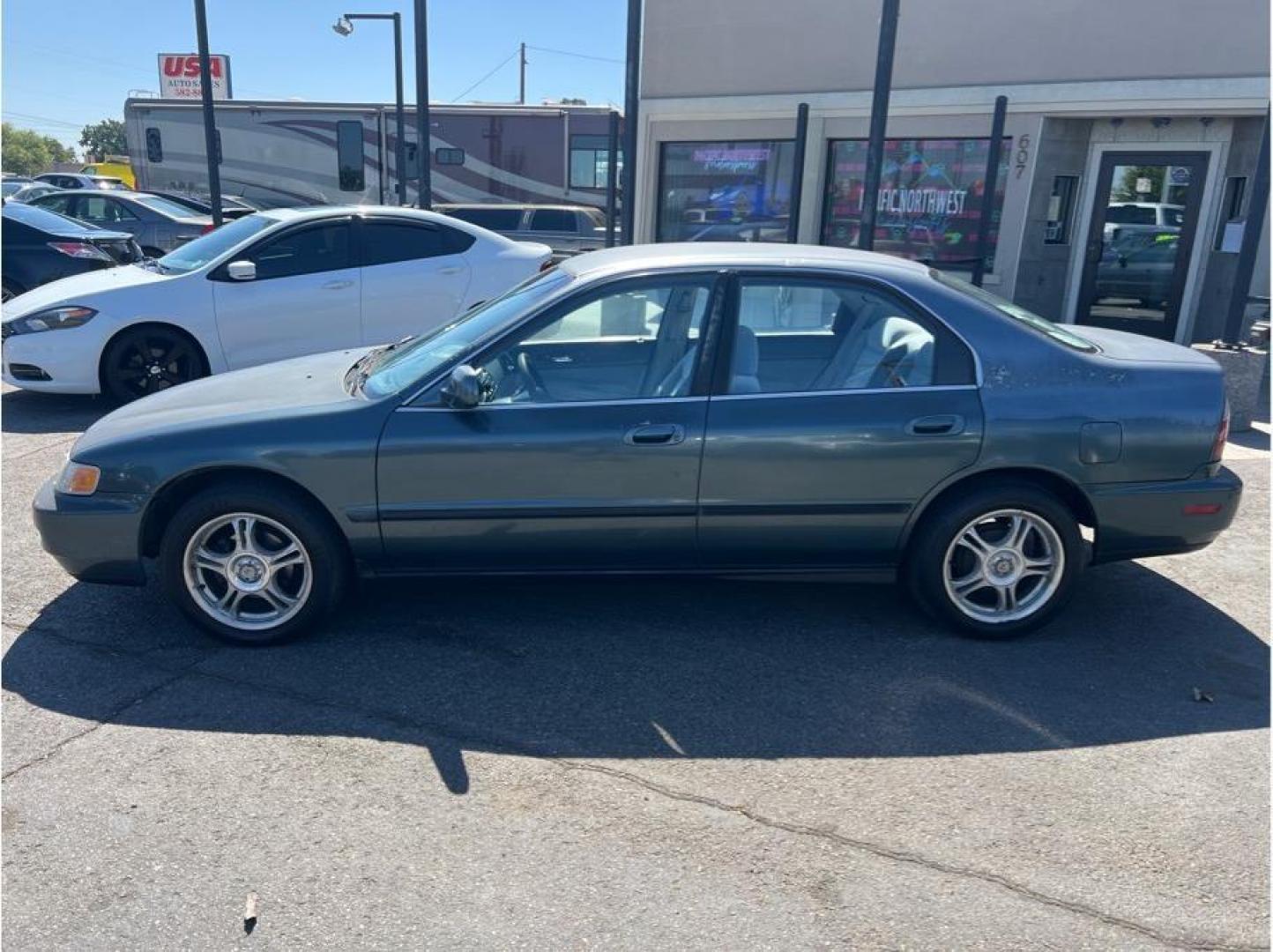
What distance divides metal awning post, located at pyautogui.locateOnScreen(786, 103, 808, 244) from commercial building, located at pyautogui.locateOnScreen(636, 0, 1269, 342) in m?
0.15

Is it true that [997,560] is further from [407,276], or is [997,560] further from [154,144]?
[154,144]

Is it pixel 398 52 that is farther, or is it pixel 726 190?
pixel 398 52

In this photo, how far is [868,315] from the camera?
424 centimetres

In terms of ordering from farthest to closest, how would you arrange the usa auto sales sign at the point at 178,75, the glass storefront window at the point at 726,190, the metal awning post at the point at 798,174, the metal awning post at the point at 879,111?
the usa auto sales sign at the point at 178,75, the glass storefront window at the point at 726,190, the metal awning post at the point at 798,174, the metal awning post at the point at 879,111

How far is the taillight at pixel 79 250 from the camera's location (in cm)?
1141

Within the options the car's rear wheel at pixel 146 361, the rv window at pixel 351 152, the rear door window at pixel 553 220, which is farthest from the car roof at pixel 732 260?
the rv window at pixel 351 152

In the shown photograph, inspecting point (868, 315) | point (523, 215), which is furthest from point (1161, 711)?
point (523, 215)

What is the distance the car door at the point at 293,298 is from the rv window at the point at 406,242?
0.17 metres

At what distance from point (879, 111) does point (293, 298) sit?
5.24 m

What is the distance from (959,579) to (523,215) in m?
15.5

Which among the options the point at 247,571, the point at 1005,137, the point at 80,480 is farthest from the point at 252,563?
the point at 1005,137

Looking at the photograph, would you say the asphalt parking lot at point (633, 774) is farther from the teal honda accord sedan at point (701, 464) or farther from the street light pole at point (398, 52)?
the street light pole at point (398, 52)

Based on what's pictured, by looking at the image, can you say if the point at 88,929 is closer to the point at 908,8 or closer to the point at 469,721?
the point at 469,721

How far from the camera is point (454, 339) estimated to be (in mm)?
4379
